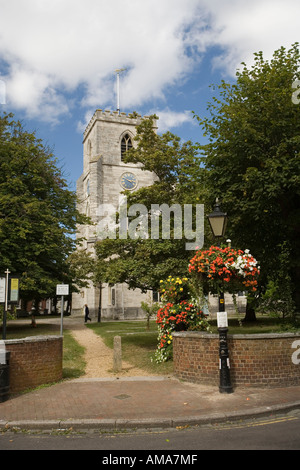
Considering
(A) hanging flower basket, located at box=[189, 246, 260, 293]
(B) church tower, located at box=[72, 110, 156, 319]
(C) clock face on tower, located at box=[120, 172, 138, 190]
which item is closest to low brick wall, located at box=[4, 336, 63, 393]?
(A) hanging flower basket, located at box=[189, 246, 260, 293]

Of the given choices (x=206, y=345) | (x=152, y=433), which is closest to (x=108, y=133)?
(x=206, y=345)

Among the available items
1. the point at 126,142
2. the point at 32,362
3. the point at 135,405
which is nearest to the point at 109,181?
the point at 126,142

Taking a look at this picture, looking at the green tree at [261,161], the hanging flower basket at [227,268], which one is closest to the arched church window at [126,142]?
the green tree at [261,161]

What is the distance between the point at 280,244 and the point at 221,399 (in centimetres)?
722

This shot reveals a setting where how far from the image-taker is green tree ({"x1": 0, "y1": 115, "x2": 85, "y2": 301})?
787 inches

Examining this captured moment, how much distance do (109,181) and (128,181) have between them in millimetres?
2186

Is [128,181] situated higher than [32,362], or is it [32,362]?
[128,181]

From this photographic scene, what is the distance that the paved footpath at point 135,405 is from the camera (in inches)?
256

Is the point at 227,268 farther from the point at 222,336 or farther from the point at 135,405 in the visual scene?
the point at 135,405

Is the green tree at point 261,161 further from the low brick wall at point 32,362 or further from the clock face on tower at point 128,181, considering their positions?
the clock face on tower at point 128,181

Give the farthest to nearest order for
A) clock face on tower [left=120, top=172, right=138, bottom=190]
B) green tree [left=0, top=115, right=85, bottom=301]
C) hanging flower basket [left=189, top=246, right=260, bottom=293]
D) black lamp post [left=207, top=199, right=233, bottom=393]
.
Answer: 1. clock face on tower [left=120, top=172, right=138, bottom=190]
2. green tree [left=0, top=115, right=85, bottom=301]
3. hanging flower basket [left=189, top=246, right=260, bottom=293]
4. black lamp post [left=207, top=199, right=233, bottom=393]

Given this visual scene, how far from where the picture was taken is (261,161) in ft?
40.2

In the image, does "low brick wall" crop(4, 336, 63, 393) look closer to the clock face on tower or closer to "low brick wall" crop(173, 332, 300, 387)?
"low brick wall" crop(173, 332, 300, 387)

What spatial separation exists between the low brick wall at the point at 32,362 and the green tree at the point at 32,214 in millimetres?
10405
